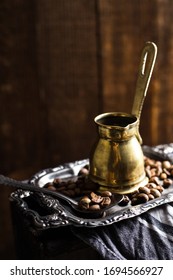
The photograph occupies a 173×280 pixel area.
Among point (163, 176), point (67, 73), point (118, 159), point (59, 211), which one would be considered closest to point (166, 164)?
point (163, 176)

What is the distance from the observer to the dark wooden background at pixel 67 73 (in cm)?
138

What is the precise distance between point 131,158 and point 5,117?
63 cm

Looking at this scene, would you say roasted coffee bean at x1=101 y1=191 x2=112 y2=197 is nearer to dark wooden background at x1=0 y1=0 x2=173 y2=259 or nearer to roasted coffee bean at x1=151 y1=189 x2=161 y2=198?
roasted coffee bean at x1=151 y1=189 x2=161 y2=198

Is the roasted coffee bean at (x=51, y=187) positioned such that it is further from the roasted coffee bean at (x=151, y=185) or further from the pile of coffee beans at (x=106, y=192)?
the roasted coffee bean at (x=151, y=185)

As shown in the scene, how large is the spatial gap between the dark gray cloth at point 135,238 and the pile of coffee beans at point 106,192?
0.13 ft

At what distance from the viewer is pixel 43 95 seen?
1.45m

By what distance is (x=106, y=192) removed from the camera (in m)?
0.88

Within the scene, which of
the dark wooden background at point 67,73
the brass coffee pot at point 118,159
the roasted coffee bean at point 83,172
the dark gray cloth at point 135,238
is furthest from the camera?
the dark wooden background at point 67,73

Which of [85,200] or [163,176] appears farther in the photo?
[163,176]

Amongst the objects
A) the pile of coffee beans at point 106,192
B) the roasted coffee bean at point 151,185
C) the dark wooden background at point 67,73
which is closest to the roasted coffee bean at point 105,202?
the pile of coffee beans at point 106,192

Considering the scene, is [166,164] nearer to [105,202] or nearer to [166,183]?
[166,183]

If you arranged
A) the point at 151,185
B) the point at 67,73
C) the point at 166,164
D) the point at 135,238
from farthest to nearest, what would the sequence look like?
1. the point at 67,73
2. the point at 166,164
3. the point at 151,185
4. the point at 135,238

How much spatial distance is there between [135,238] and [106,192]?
0.11m

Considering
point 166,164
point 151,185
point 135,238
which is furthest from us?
point 166,164
